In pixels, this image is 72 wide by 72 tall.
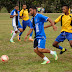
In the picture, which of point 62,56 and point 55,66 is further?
point 62,56

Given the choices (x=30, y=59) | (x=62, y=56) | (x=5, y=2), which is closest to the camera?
(x=30, y=59)

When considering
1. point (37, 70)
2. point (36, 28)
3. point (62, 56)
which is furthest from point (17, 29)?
point (37, 70)

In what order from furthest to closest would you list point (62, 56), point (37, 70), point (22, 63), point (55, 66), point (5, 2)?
point (5, 2), point (62, 56), point (22, 63), point (55, 66), point (37, 70)

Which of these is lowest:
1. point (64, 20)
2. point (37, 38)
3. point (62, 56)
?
point (62, 56)

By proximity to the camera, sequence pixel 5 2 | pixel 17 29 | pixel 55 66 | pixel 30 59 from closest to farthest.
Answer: pixel 55 66, pixel 30 59, pixel 17 29, pixel 5 2

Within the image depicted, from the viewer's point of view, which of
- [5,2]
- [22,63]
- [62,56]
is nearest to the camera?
[22,63]

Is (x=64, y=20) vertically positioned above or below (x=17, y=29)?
above

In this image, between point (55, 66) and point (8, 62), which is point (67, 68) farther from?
point (8, 62)

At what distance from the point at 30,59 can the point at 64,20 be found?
2057mm

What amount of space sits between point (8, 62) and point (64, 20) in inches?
105

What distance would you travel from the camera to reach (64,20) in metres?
7.85

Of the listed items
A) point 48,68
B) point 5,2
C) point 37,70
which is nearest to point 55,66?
point 48,68

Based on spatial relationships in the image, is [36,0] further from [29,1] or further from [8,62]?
[8,62]

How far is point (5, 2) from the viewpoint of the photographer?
218 ft
